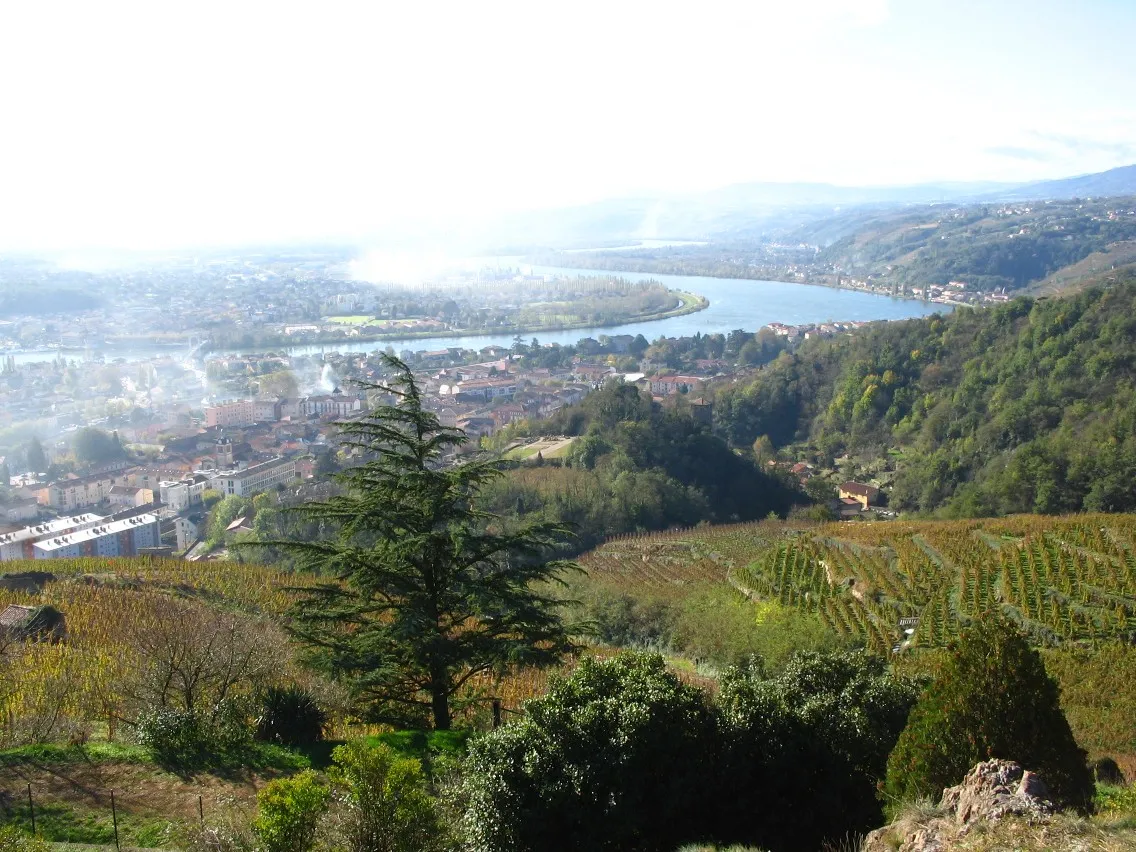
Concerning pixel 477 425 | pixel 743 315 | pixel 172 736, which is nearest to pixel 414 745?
pixel 172 736

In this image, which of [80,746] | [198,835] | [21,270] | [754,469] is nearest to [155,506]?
[754,469]

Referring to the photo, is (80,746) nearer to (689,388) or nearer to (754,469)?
(754,469)

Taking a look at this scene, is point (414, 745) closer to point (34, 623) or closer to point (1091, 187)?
point (34, 623)

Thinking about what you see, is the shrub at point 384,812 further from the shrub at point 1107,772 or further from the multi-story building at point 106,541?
the multi-story building at point 106,541

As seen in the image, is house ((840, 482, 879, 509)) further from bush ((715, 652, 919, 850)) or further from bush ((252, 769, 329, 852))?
bush ((252, 769, 329, 852))

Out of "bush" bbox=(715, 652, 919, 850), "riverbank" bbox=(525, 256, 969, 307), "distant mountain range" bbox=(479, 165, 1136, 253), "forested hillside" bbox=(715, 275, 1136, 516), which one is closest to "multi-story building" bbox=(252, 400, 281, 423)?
"forested hillside" bbox=(715, 275, 1136, 516)
